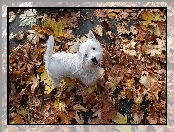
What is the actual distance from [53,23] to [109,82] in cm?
107

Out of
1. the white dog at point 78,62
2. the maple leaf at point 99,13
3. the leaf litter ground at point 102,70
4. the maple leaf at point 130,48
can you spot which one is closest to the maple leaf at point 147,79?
the leaf litter ground at point 102,70

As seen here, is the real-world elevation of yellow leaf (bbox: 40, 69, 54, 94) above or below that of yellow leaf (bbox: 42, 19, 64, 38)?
below

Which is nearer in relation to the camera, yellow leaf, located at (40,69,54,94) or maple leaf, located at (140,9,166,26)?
yellow leaf, located at (40,69,54,94)

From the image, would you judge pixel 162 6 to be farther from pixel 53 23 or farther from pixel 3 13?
pixel 3 13

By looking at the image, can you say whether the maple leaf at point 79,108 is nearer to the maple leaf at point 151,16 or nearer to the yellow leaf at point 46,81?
the yellow leaf at point 46,81

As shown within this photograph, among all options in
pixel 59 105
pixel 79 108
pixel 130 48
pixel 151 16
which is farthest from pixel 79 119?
pixel 151 16

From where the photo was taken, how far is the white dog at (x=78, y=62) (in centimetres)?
351

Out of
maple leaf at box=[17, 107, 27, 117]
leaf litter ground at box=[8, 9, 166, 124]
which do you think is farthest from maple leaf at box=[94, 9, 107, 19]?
maple leaf at box=[17, 107, 27, 117]

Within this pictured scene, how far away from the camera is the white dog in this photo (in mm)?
3506

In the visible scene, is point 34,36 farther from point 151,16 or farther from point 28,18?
point 151,16

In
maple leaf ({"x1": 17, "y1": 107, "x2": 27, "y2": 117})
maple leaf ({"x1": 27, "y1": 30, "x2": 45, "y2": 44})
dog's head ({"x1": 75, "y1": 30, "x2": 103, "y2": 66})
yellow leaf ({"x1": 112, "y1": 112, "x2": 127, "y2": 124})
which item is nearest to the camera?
dog's head ({"x1": 75, "y1": 30, "x2": 103, "y2": 66})

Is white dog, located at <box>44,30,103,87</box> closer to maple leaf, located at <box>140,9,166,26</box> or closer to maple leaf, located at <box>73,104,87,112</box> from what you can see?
maple leaf, located at <box>73,104,87,112</box>

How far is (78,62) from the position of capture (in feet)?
12.1

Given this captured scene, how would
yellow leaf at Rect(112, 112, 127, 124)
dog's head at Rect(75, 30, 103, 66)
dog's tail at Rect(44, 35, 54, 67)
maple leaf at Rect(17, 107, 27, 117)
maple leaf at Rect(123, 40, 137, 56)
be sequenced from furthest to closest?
maple leaf at Rect(123, 40, 137, 56) → maple leaf at Rect(17, 107, 27, 117) → yellow leaf at Rect(112, 112, 127, 124) → dog's tail at Rect(44, 35, 54, 67) → dog's head at Rect(75, 30, 103, 66)
